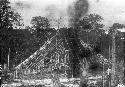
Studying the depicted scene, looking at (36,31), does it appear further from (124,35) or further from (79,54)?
(79,54)

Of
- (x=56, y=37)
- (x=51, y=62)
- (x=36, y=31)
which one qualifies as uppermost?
(x=36, y=31)

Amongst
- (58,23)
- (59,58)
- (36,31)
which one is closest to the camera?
(58,23)

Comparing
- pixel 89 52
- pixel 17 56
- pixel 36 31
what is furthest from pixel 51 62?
pixel 36 31

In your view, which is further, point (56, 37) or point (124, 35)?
point (124, 35)

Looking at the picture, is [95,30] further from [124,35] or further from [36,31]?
[124,35]

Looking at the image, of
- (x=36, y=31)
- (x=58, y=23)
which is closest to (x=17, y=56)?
(x=36, y=31)

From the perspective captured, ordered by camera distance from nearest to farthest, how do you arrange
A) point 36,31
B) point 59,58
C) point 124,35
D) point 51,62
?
1. point 51,62
2. point 59,58
3. point 124,35
4. point 36,31

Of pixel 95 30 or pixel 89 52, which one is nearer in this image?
pixel 89 52

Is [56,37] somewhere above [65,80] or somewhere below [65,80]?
above

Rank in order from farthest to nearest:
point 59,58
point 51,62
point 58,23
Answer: point 59,58, point 51,62, point 58,23
